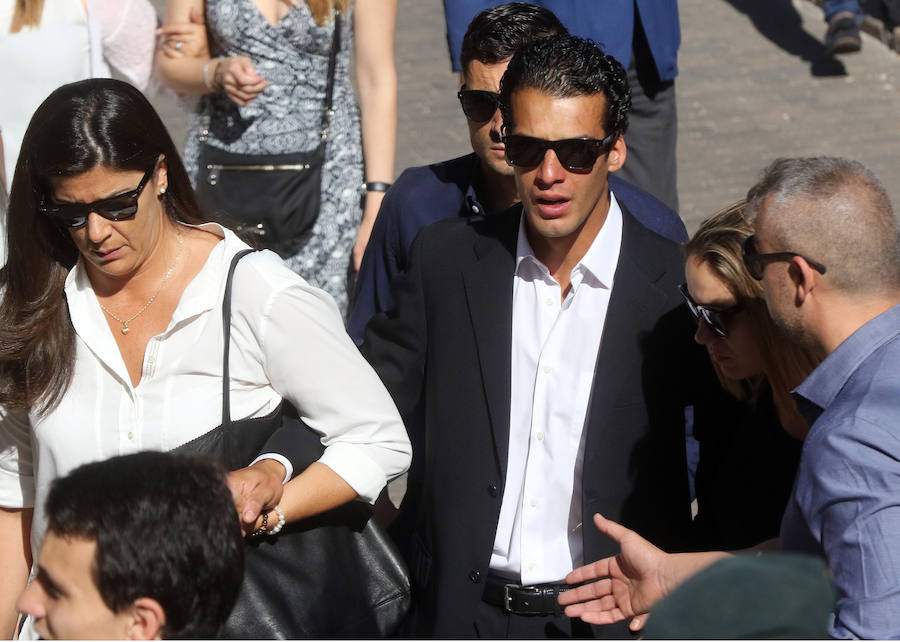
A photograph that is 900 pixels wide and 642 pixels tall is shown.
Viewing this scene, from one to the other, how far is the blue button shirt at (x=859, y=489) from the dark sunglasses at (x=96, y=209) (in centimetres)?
159

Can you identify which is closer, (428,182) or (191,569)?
(191,569)

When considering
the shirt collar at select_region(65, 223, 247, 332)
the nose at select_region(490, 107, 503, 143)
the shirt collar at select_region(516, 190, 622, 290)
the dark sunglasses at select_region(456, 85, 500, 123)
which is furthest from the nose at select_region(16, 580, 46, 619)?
the dark sunglasses at select_region(456, 85, 500, 123)

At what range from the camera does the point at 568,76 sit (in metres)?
3.17

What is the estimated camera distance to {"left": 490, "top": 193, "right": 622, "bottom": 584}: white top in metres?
3.07

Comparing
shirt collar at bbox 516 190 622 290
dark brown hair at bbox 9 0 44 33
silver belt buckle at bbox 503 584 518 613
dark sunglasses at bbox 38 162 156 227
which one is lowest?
silver belt buckle at bbox 503 584 518 613

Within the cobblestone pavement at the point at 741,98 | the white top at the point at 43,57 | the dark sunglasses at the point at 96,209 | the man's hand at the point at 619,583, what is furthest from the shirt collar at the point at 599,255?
the cobblestone pavement at the point at 741,98

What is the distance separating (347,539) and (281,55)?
81.7 inches

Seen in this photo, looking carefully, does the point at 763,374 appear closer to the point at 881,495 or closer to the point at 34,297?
the point at 881,495

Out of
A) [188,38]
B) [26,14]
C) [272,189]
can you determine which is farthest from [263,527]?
[26,14]

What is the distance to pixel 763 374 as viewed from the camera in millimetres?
3000

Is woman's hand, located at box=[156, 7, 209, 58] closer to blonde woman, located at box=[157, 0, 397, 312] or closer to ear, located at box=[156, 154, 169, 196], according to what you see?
blonde woman, located at box=[157, 0, 397, 312]

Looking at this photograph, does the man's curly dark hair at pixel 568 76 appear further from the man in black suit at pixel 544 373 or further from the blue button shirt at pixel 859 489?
the blue button shirt at pixel 859 489

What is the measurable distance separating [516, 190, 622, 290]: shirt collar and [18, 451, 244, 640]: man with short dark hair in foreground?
3.92 feet

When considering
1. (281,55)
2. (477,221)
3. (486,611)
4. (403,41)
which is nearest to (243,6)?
(281,55)
